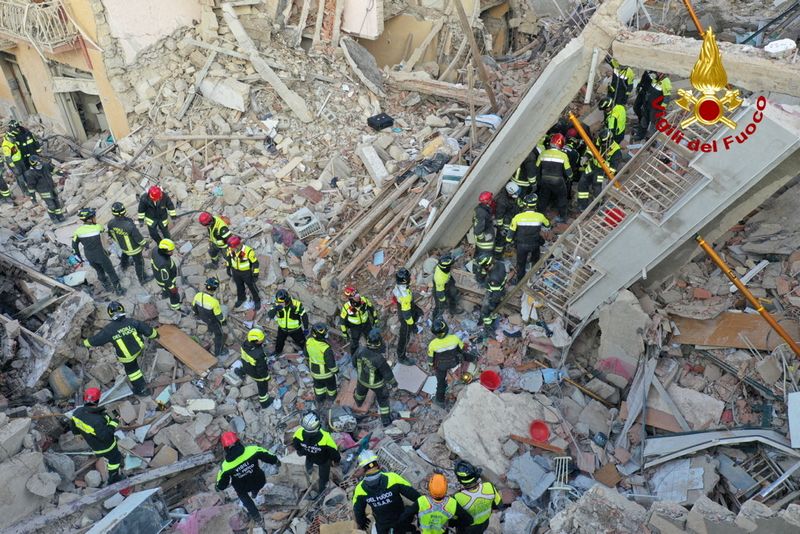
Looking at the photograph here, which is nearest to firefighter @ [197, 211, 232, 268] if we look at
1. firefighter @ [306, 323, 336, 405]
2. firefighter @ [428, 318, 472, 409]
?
firefighter @ [306, 323, 336, 405]

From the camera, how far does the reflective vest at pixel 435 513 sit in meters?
5.92

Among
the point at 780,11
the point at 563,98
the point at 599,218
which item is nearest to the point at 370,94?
the point at 563,98

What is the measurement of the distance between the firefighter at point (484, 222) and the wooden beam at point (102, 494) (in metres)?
4.87

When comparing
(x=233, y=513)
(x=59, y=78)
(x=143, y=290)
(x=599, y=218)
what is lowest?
(x=233, y=513)

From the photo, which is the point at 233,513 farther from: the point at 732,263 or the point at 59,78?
the point at 59,78

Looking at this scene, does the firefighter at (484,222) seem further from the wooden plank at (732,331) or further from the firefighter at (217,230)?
Answer: the firefighter at (217,230)

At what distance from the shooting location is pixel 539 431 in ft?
26.5

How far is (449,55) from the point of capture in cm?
1605

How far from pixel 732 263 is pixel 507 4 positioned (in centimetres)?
1184

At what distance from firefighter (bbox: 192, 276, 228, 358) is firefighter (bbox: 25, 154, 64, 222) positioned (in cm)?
425

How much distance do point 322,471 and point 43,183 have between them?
26.5 ft

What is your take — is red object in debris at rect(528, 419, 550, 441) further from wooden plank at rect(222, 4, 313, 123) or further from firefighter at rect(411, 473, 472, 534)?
wooden plank at rect(222, 4, 313, 123)

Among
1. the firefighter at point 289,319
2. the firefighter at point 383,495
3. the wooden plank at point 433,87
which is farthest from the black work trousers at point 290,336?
the wooden plank at point 433,87

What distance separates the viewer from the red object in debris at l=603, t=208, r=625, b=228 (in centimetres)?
873
